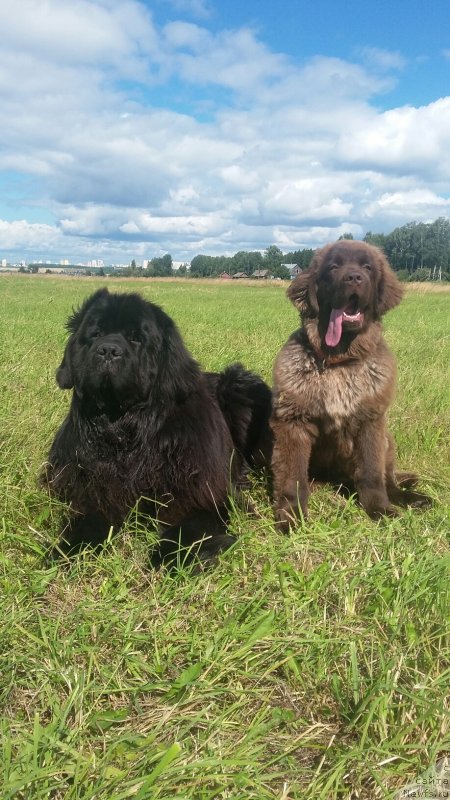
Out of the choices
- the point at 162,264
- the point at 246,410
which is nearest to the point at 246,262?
the point at 162,264

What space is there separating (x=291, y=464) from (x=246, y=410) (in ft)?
2.92

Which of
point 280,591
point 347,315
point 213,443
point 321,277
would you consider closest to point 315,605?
point 280,591

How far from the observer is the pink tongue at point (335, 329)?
3342mm

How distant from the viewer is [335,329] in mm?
3344

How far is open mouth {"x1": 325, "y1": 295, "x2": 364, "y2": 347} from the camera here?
3336 millimetres

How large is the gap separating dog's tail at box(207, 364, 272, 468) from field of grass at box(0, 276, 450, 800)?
1.03 meters

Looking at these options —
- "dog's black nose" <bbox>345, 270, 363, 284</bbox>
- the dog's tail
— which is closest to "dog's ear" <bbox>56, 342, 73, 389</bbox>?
the dog's tail

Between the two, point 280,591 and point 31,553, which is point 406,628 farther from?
point 31,553

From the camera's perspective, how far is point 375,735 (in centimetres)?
164

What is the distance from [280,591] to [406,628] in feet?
1.72

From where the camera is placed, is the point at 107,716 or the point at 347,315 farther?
the point at 347,315

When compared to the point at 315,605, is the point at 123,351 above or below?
above

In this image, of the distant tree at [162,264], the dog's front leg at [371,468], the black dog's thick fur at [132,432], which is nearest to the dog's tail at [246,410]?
the dog's front leg at [371,468]

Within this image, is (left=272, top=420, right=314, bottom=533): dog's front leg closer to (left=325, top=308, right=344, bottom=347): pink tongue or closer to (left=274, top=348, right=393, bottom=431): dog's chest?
(left=274, top=348, right=393, bottom=431): dog's chest
